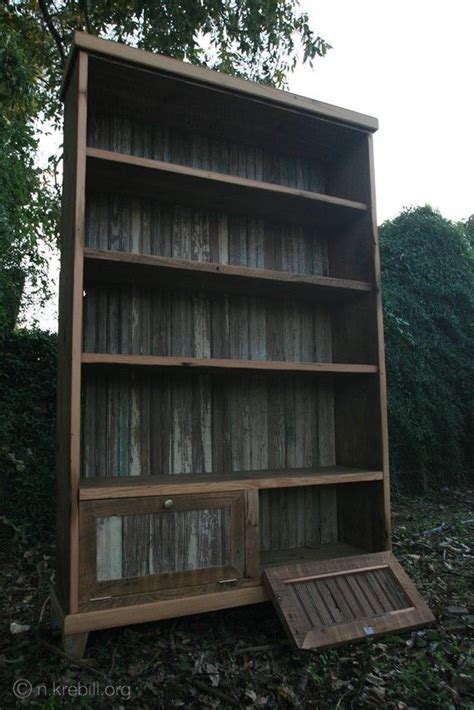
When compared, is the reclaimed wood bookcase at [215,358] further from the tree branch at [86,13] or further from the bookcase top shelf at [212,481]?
the tree branch at [86,13]

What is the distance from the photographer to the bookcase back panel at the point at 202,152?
8.23ft

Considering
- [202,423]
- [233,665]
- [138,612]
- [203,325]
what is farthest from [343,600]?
[203,325]

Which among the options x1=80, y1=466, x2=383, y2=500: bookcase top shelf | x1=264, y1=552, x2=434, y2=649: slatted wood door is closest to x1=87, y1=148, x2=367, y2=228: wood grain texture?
x1=80, y1=466, x2=383, y2=500: bookcase top shelf

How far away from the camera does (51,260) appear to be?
217 inches

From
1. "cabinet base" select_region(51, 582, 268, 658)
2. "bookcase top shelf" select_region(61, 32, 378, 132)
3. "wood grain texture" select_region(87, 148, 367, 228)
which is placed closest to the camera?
"cabinet base" select_region(51, 582, 268, 658)

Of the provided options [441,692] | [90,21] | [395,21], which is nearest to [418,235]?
[395,21]

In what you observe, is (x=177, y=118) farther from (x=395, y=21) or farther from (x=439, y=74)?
(x=439, y=74)

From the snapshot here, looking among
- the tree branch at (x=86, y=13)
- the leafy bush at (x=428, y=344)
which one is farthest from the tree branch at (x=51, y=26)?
the leafy bush at (x=428, y=344)

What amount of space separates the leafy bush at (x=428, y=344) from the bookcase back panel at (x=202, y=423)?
6.48ft

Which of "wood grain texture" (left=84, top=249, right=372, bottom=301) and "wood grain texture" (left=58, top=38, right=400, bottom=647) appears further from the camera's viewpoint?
"wood grain texture" (left=84, top=249, right=372, bottom=301)

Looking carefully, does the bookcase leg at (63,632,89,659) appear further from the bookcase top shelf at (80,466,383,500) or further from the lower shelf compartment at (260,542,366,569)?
the lower shelf compartment at (260,542,366,569)

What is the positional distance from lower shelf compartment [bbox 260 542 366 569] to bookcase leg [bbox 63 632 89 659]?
0.88 metres

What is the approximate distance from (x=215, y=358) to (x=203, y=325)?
0.22 metres

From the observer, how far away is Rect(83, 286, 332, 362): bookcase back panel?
8.05ft
